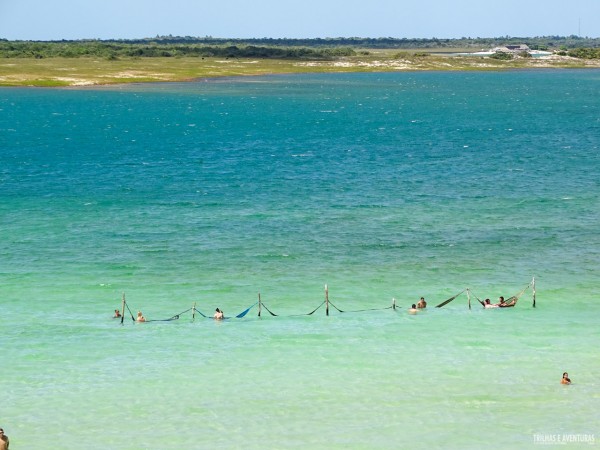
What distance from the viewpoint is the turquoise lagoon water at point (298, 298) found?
3822 centimetres

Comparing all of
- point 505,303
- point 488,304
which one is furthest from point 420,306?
point 505,303

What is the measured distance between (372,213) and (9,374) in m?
40.9

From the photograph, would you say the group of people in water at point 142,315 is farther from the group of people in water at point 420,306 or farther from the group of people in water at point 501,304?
the group of people in water at point 501,304

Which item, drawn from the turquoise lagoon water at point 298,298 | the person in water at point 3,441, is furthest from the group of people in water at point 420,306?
the person in water at point 3,441

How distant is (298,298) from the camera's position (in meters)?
54.8

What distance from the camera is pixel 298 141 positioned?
130 metres

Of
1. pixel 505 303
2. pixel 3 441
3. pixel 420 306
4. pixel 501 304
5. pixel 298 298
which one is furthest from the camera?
pixel 298 298

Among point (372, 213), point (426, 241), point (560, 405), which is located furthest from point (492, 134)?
point (560, 405)

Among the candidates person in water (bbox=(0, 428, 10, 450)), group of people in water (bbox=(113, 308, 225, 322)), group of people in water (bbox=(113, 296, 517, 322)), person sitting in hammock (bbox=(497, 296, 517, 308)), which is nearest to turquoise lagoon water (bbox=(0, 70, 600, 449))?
person sitting in hammock (bbox=(497, 296, 517, 308))

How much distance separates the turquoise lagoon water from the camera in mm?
38219

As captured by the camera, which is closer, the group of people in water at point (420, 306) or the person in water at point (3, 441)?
the person in water at point (3, 441)

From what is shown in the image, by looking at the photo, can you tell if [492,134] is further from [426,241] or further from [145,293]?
[145,293]

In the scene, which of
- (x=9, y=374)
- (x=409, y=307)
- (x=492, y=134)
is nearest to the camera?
(x=9, y=374)

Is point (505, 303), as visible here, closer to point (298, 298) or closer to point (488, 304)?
point (488, 304)
